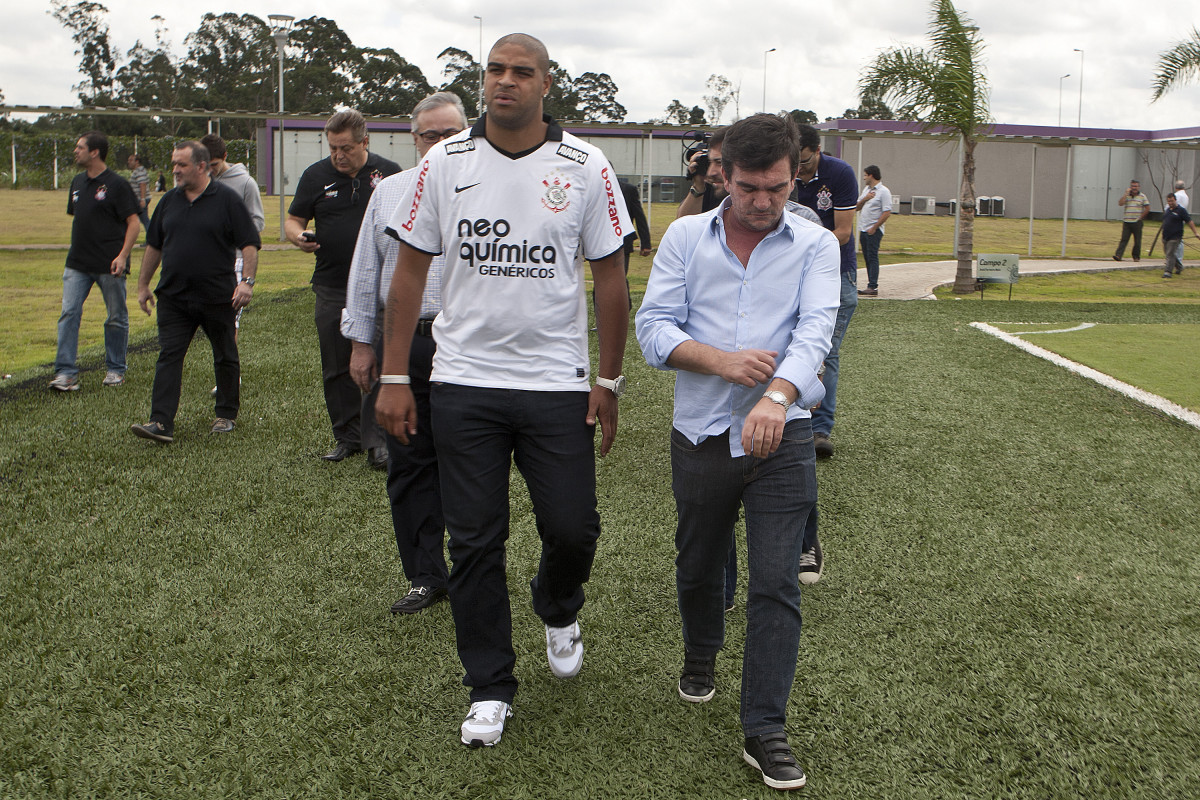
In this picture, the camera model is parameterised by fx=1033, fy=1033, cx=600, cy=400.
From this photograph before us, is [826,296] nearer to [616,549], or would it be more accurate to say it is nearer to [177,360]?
[616,549]

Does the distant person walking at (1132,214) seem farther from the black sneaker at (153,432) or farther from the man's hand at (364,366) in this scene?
the man's hand at (364,366)

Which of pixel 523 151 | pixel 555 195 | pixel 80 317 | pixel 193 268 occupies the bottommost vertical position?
pixel 80 317

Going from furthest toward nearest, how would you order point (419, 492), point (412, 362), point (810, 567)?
point (810, 567) → point (419, 492) → point (412, 362)

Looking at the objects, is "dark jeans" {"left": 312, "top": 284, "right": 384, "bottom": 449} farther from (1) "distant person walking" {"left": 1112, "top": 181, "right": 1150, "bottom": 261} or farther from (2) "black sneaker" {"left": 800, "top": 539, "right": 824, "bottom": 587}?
(1) "distant person walking" {"left": 1112, "top": 181, "right": 1150, "bottom": 261}

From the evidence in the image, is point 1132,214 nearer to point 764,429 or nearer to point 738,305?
point 738,305

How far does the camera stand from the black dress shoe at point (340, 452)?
261 inches

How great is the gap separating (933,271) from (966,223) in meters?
3.98

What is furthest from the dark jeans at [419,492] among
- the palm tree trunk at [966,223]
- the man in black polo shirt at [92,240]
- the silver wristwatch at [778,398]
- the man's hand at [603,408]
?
the palm tree trunk at [966,223]

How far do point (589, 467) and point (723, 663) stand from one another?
1028mm

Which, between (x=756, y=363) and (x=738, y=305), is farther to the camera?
(x=738, y=305)

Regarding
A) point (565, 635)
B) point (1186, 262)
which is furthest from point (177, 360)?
point (1186, 262)

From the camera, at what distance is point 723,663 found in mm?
3770

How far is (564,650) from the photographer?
3559 millimetres

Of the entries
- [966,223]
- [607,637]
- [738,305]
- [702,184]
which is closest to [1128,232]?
[966,223]
